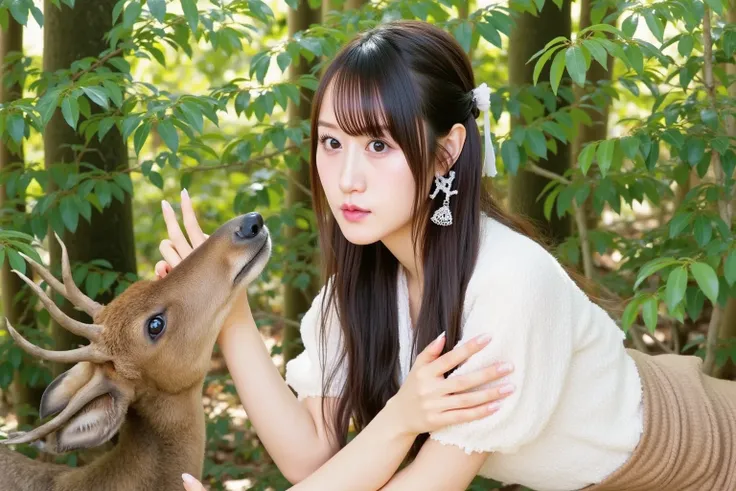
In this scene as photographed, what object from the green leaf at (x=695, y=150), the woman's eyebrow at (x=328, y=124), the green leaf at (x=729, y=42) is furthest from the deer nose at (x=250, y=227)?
the green leaf at (x=729, y=42)

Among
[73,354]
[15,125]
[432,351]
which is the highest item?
[15,125]

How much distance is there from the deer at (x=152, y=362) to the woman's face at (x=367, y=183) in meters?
0.55

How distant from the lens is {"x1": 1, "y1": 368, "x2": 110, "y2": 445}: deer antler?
2.71m

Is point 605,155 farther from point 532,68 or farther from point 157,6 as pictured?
point 532,68

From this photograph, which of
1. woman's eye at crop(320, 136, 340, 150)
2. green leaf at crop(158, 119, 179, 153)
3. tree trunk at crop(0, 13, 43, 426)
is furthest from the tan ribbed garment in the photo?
tree trunk at crop(0, 13, 43, 426)

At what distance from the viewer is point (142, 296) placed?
10.4 feet

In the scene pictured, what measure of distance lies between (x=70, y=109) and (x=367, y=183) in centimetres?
101

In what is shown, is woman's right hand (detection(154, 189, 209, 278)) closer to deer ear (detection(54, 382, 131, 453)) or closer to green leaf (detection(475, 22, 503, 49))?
deer ear (detection(54, 382, 131, 453))

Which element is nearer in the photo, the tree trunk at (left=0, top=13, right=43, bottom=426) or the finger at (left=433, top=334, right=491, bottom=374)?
the finger at (left=433, top=334, right=491, bottom=374)

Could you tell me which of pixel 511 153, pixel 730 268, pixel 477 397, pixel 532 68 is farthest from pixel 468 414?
pixel 532 68

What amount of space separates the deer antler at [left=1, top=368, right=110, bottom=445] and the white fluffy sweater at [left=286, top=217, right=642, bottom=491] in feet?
3.11

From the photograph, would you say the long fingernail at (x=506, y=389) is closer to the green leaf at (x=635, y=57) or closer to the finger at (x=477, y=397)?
the finger at (x=477, y=397)

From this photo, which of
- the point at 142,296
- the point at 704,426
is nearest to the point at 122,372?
the point at 142,296

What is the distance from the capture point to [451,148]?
9.00 feet
